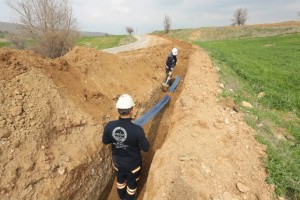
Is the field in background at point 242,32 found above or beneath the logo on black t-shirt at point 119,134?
beneath

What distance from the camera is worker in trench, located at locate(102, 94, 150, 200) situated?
3881 millimetres

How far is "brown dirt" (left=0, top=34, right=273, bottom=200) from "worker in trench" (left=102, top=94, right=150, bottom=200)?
16.3 inches

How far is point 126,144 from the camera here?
13.3 ft

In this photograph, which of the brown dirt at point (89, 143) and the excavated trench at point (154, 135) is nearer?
the brown dirt at point (89, 143)

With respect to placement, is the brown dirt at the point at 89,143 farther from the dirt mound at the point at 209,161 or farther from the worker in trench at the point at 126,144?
the worker in trench at the point at 126,144

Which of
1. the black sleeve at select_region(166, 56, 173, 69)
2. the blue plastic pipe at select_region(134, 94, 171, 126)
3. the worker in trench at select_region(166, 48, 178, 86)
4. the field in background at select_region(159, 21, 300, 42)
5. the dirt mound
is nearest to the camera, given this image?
the dirt mound

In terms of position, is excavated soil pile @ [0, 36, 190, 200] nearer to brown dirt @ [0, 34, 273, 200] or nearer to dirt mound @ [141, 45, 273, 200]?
brown dirt @ [0, 34, 273, 200]

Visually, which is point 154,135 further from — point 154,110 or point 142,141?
point 142,141

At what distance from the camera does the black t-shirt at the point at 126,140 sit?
3893mm

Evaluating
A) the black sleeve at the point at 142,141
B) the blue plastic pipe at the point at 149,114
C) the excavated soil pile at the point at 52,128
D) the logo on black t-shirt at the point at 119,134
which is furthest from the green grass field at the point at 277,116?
the excavated soil pile at the point at 52,128

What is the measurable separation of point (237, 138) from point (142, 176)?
91.6 inches

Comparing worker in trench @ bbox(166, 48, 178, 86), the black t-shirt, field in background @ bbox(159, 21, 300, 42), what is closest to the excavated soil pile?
the black t-shirt

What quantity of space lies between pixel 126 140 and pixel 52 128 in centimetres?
183

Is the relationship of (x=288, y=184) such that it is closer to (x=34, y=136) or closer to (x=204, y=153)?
(x=204, y=153)
